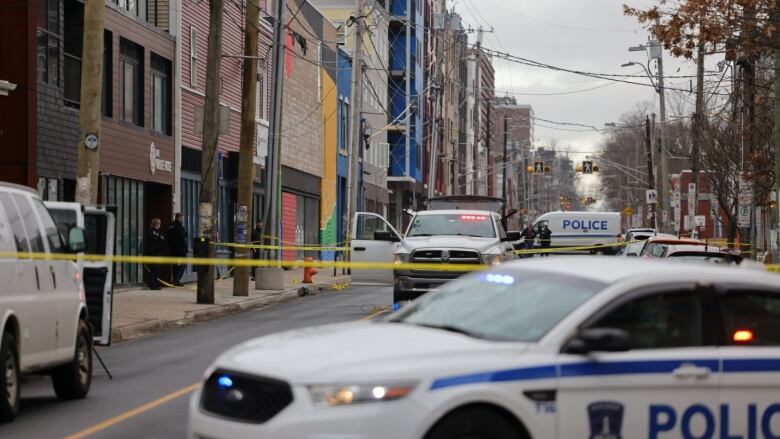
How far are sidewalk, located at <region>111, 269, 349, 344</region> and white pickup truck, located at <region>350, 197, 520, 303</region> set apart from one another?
3017 millimetres

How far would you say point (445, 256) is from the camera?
971 inches

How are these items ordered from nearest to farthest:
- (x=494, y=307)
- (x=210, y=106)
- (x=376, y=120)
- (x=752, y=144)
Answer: (x=494, y=307) < (x=210, y=106) < (x=752, y=144) < (x=376, y=120)

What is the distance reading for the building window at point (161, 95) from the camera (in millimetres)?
36281

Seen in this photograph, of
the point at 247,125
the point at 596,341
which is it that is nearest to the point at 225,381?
the point at 596,341

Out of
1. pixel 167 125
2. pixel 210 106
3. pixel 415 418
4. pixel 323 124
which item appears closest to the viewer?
pixel 415 418

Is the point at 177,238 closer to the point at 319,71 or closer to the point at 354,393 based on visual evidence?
the point at 319,71

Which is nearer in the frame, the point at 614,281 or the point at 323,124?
the point at 614,281

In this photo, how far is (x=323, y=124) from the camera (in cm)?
5869

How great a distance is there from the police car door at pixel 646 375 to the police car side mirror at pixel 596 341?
0.04 feet

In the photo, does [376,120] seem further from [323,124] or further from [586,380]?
[586,380]

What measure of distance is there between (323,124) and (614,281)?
51180mm

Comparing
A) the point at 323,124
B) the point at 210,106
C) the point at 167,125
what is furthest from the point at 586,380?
the point at 323,124

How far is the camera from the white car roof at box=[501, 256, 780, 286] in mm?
8031

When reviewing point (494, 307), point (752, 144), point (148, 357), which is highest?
point (752, 144)
